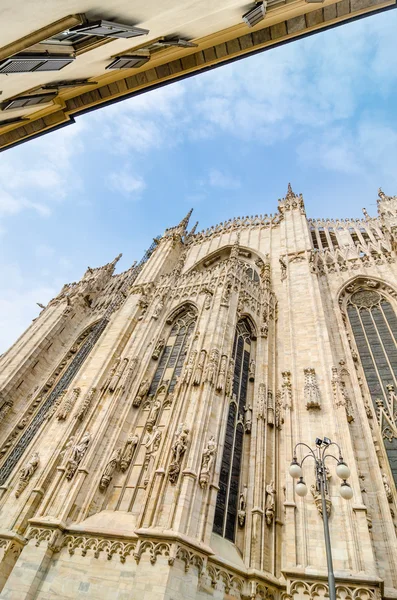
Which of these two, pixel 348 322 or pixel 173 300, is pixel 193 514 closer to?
pixel 173 300

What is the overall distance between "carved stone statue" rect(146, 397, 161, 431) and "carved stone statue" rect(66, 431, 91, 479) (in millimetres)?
2130

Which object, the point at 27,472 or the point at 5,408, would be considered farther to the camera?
the point at 5,408

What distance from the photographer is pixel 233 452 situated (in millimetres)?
11867

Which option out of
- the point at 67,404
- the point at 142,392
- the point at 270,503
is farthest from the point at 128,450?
the point at 270,503

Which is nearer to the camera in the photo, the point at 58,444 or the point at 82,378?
the point at 58,444

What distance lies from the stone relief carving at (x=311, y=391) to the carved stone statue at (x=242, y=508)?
3786 millimetres

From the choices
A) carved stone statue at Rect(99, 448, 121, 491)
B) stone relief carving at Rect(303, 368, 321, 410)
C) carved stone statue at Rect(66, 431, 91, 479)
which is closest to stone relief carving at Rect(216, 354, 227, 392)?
stone relief carving at Rect(303, 368, 321, 410)

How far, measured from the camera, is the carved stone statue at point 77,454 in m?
11.0

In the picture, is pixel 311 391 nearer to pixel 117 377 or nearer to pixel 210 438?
pixel 210 438

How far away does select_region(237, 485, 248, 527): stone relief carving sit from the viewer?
10.6m

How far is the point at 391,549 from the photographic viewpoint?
389 inches

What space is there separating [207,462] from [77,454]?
4.66 meters

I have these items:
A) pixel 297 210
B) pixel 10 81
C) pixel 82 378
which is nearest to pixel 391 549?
pixel 82 378

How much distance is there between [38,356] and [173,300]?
889cm
